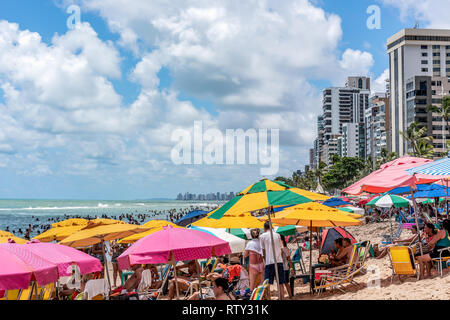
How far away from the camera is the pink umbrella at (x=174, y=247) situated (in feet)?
23.2

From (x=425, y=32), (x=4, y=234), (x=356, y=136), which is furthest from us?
(x=356, y=136)

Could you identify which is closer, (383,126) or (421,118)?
(421,118)

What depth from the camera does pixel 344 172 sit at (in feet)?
342

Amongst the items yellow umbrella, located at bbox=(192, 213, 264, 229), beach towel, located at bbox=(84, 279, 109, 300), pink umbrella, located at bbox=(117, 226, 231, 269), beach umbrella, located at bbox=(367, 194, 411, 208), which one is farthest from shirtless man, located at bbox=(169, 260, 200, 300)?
beach umbrella, located at bbox=(367, 194, 411, 208)

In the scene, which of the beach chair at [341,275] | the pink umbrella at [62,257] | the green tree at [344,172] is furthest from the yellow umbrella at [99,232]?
the green tree at [344,172]

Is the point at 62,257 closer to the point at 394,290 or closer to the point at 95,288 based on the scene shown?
the point at 95,288

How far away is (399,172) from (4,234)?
1074 centimetres

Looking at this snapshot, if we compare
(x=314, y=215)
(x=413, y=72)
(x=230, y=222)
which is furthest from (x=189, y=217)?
(x=413, y=72)

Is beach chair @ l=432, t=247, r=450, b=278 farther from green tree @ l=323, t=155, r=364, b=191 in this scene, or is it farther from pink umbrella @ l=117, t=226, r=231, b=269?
green tree @ l=323, t=155, r=364, b=191

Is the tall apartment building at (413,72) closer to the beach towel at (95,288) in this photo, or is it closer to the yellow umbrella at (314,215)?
the yellow umbrella at (314,215)

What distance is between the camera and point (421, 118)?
3954 inches
